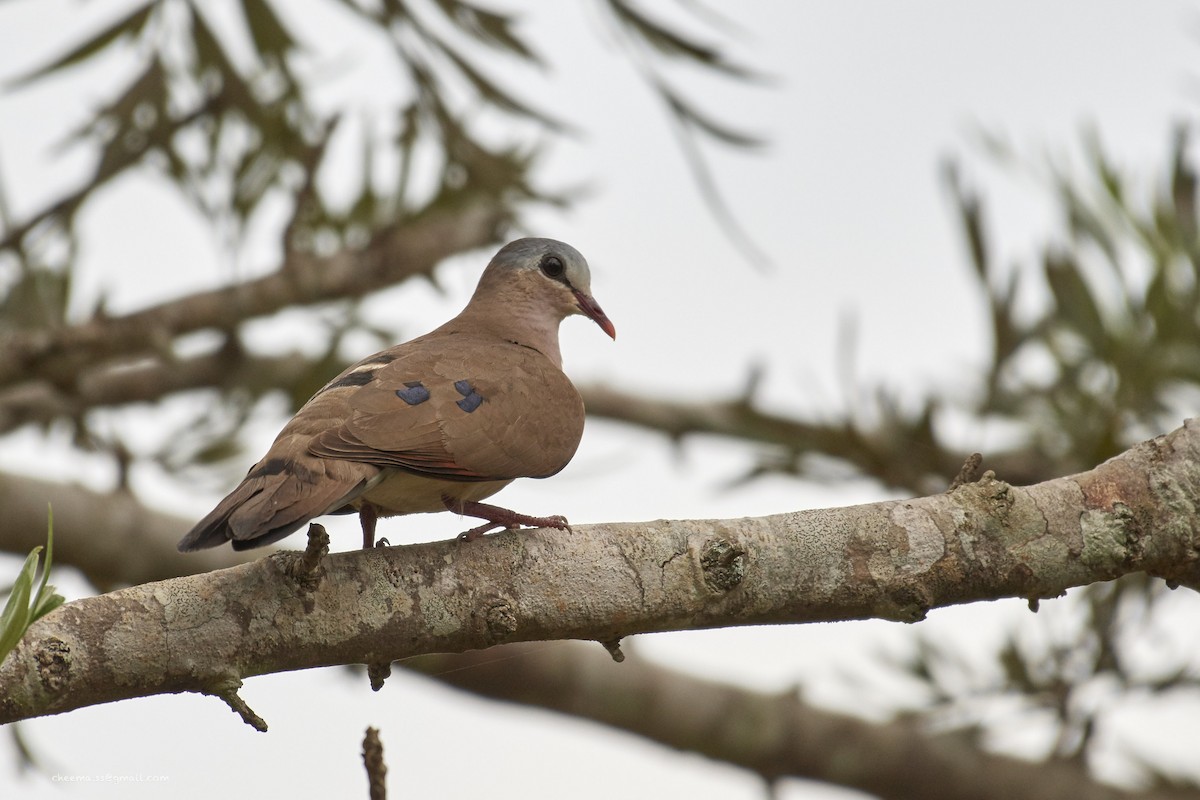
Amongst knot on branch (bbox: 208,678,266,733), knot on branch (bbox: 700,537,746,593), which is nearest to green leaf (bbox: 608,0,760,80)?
knot on branch (bbox: 700,537,746,593)

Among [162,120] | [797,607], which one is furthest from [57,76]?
[797,607]

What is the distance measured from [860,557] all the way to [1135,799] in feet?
8.53

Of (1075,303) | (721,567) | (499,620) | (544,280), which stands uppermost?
(1075,303)

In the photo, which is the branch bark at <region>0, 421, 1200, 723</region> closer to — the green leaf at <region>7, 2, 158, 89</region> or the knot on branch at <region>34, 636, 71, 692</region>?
the knot on branch at <region>34, 636, 71, 692</region>

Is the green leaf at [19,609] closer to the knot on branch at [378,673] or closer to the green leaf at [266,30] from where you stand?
the knot on branch at [378,673]

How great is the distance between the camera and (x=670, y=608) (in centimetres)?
236

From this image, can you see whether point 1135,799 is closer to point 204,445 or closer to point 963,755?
point 963,755

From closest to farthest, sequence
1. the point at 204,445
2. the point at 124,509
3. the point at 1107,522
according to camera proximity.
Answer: the point at 1107,522 → the point at 124,509 → the point at 204,445

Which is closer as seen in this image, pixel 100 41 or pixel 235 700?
pixel 235 700

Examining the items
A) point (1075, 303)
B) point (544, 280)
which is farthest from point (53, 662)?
point (1075, 303)

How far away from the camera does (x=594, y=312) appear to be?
12.7ft

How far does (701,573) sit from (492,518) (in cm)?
50

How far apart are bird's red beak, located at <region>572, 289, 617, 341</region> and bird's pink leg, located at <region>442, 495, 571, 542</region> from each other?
3.59 feet

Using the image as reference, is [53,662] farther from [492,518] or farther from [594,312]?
[594,312]
